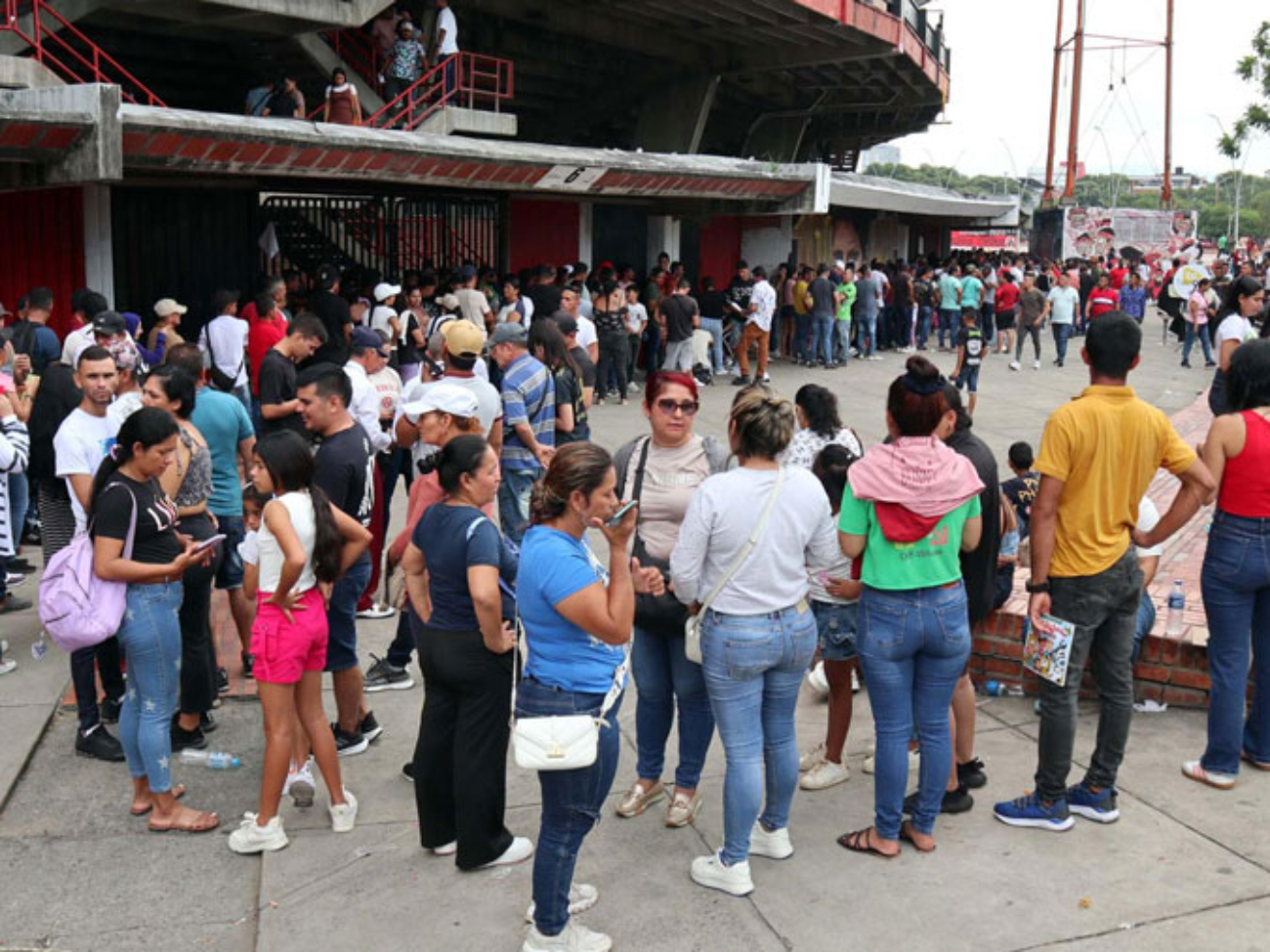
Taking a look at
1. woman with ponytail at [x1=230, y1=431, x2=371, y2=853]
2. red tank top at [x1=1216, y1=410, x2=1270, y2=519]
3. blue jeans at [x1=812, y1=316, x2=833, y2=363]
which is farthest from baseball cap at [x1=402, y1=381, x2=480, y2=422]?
blue jeans at [x1=812, y1=316, x2=833, y2=363]

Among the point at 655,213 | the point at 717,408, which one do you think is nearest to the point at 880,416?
the point at 717,408

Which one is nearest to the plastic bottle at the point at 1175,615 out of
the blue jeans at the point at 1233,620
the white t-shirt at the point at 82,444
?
the blue jeans at the point at 1233,620

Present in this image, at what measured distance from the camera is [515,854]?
4.59 metres

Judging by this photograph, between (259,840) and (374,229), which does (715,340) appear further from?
(259,840)

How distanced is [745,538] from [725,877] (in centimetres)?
122

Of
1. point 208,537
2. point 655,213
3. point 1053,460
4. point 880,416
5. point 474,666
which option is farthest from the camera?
point 655,213

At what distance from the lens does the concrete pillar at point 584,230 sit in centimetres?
2078

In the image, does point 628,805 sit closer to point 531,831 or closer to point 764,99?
A: point 531,831

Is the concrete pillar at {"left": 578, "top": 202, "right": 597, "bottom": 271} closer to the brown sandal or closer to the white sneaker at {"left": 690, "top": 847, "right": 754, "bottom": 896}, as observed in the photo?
the brown sandal

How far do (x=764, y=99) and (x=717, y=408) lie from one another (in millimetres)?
15721

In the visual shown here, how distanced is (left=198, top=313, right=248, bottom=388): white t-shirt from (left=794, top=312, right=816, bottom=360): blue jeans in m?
12.2

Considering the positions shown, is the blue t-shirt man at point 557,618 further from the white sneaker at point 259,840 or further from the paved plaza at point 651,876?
the white sneaker at point 259,840

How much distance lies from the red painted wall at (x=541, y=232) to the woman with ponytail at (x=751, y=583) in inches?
613

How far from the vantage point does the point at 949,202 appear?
32.9 meters
